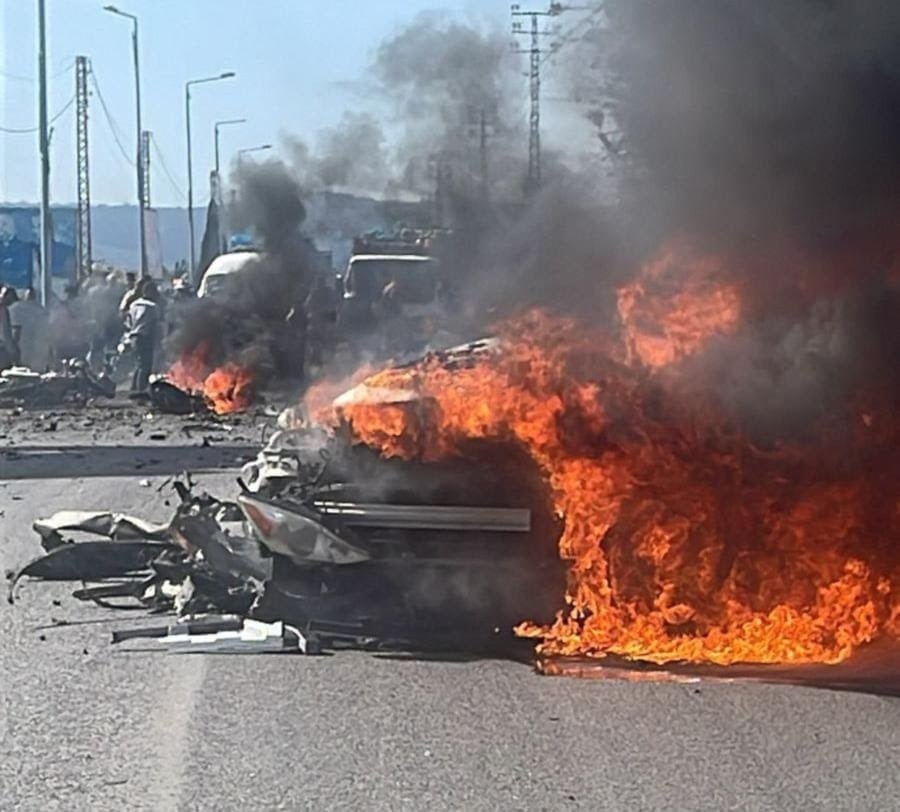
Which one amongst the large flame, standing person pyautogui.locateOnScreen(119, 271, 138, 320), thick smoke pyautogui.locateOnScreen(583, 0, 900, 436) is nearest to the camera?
thick smoke pyautogui.locateOnScreen(583, 0, 900, 436)

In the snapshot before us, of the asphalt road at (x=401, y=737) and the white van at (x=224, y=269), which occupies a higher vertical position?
the white van at (x=224, y=269)

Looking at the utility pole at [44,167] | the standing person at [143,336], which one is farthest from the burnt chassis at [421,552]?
the utility pole at [44,167]

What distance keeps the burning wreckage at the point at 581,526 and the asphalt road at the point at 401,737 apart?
48 centimetres

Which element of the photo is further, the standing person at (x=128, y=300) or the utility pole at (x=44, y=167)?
the utility pole at (x=44, y=167)

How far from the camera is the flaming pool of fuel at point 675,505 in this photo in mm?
8781

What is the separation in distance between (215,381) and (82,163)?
28.5m

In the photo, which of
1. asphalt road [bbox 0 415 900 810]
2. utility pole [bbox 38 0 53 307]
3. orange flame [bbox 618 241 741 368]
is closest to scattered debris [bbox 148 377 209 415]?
utility pole [bbox 38 0 53 307]

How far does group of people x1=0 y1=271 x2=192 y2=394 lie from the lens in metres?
27.4

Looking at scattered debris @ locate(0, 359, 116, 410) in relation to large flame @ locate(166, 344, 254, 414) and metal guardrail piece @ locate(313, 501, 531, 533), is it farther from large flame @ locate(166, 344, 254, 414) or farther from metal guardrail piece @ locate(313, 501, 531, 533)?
metal guardrail piece @ locate(313, 501, 531, 533)

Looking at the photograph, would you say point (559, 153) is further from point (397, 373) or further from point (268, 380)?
point (268, 380)

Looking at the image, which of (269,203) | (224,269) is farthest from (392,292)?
(224,269)

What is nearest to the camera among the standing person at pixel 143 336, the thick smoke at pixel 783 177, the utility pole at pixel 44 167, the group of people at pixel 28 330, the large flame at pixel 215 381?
the thick smoke at pixel 783 177

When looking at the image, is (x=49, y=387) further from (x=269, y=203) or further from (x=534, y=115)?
(x=534, y=115)

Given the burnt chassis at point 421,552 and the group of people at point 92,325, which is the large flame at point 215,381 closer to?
the group of people at point 92,325
